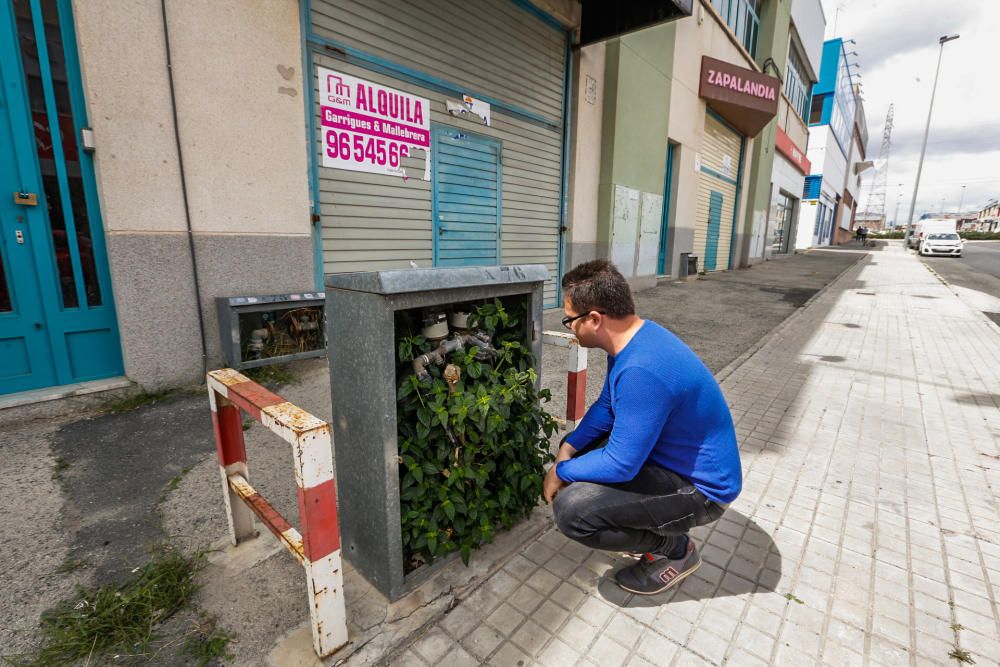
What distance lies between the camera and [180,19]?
12.5 ft

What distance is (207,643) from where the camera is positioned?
70.4 inches

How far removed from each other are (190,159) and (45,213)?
112 centimetres

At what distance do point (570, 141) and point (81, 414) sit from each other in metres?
7.94

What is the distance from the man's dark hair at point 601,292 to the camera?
6.29 feet

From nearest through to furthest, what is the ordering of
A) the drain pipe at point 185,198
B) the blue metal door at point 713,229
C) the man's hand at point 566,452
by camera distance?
the man's hand at point 566,452, the drain pipe at point 185,198, the blue metal door at point 713,229

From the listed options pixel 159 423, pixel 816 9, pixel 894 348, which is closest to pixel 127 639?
pixel 159 423

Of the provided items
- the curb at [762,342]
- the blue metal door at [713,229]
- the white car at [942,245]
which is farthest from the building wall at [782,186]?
the curb at [762,342]

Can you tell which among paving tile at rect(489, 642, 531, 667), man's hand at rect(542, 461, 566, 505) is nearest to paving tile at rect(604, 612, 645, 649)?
paving tile at rect(489, 642, 531, 667)

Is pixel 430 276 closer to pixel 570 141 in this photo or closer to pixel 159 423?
pixel 159 423

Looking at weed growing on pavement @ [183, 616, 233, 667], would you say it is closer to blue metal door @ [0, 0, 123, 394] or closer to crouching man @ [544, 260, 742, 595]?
crouching man @ [544, 260, 742, 595]

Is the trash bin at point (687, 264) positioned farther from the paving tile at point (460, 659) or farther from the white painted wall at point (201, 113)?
the paving tile at point (460, 659)

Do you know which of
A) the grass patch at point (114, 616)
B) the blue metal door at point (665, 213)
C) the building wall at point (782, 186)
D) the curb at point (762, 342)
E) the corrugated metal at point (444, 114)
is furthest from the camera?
the building wall at point (782, 186)

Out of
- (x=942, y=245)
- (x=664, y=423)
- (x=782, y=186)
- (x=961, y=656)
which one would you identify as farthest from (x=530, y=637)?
(x=942, y=245)

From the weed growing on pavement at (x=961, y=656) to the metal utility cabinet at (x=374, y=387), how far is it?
7.08 ft
